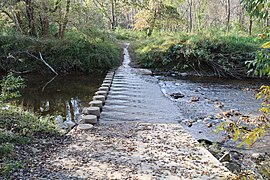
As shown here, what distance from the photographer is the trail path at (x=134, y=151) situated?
3.25m

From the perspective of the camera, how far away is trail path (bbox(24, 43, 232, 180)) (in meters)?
3.25

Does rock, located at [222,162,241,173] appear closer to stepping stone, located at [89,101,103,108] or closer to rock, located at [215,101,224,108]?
stepping stone, located at [89,101,103,108]

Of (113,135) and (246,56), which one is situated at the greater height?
(246,56)

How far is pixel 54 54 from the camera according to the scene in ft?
39.2

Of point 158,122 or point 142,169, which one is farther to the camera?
point 158,122

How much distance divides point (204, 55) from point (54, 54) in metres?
6.58

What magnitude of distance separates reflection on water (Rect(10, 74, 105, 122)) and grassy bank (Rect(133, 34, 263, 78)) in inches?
113

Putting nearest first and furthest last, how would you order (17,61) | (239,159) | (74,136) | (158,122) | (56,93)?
(239,159), (74,136), (158,122), (56,93), (17,61)

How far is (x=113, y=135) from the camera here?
4.79 metres

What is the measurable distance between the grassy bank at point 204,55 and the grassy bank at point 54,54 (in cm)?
238

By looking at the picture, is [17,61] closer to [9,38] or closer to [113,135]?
[9,38]

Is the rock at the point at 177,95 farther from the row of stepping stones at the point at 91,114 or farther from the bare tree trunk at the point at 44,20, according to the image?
the bare tree trunk at the point at 44,20

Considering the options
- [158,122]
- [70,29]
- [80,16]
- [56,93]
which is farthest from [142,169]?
[70,29]

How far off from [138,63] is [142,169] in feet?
33.2
